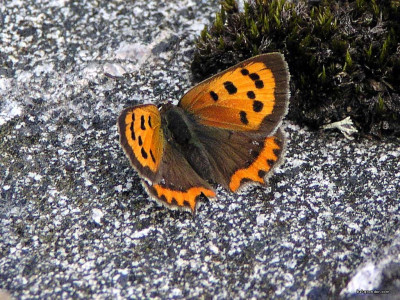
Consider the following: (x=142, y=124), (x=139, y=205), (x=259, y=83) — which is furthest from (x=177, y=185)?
(x=259, y=83)

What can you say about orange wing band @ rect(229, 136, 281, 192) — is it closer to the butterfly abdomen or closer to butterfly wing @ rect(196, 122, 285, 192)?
butterfly wing @ rect(196, 122, 285, 192)

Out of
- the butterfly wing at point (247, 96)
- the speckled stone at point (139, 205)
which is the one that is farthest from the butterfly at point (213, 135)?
the speckled stone at point (139, 205)

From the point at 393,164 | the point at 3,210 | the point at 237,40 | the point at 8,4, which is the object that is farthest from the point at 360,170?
the point at 8,4

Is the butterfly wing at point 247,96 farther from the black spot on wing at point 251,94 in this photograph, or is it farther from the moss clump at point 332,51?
the moss clump at point 332,51

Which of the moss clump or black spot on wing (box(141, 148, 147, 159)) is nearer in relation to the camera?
black spot on wing (box(141, 148, 147, 159))

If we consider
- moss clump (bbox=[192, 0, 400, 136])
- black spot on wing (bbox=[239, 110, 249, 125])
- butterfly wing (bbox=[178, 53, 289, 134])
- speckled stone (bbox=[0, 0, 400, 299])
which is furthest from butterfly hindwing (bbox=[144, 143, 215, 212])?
moss clump (bbox=[192, 0, 400, 136])

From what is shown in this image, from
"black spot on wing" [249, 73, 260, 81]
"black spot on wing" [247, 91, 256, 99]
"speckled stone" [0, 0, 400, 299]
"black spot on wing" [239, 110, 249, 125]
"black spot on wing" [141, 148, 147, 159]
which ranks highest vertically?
"black spot on wing" [249, 73, 260, 81]

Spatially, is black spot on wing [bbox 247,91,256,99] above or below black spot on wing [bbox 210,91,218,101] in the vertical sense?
above

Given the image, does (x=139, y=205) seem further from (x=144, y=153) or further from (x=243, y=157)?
(x=243, y=157)
